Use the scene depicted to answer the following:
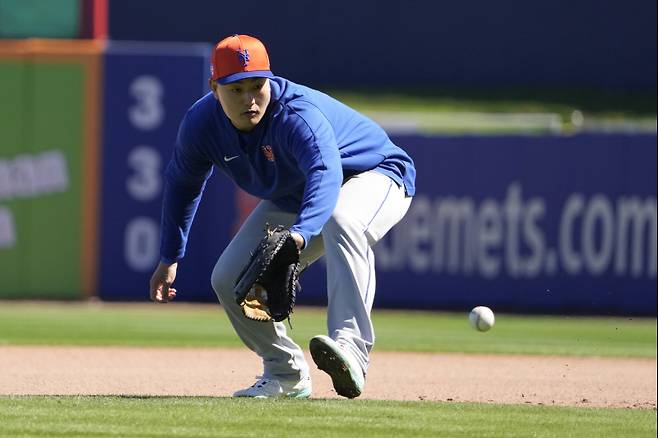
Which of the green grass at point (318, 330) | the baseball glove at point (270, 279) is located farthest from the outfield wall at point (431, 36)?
the baseball glove at point (270, 279)

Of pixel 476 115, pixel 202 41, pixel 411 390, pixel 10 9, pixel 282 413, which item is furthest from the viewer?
pixel 202 41

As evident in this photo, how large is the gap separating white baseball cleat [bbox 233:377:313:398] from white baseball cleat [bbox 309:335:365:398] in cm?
59

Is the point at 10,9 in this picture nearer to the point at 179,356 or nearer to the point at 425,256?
the point at 425,256

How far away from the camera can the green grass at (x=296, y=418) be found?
4875 millimetres

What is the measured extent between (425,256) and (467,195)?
75 centimetres

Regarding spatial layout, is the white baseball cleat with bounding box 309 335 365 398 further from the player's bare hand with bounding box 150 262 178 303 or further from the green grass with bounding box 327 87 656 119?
the green grass with bounding box 327 87 656 119

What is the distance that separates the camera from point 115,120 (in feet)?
45.7

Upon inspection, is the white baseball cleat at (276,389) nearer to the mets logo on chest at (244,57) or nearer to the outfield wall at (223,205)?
the mets logo on chest at (244,57)

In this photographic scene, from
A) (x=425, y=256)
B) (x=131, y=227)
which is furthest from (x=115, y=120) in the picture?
(x=425, y=256)

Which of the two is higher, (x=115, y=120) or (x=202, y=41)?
(x=202, y=41)

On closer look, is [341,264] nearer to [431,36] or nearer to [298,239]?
[298,239]

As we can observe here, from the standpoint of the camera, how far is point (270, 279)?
17.3 ft

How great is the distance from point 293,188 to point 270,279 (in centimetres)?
58

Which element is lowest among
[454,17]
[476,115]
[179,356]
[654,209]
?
[179,356]
